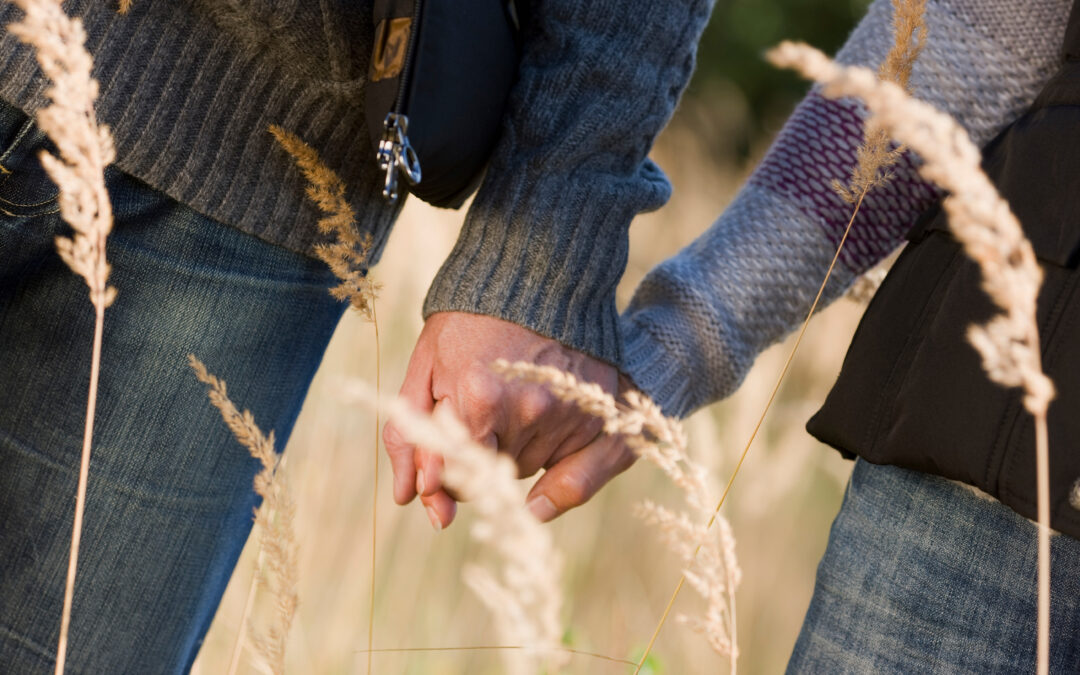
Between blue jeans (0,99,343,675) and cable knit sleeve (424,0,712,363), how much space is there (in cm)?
19

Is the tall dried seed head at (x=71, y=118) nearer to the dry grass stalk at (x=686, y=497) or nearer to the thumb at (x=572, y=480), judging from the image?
the dry grass stalk at (x=686, y=497)

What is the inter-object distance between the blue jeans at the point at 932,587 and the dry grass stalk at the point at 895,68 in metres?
0.26

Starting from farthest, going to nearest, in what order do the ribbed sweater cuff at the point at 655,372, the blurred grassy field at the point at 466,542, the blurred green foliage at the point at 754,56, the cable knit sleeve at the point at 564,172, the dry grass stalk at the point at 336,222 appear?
the blurred green foliage at the point at 754,56, the blurred grassy field at the point at 466,542, the ribbed sweater cuff at the point at 655,372, the cable knit sleeve at the point at 564,172, the dry grass stalk at the point at 336,222

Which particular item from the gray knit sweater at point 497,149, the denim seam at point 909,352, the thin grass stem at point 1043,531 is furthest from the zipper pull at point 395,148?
the thin grass stem at point 1043,531

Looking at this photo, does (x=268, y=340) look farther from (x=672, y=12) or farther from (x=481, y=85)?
(x=672, y=12)

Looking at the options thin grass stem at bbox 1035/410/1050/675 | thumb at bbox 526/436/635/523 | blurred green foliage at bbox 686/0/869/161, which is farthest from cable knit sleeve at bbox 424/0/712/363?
blurred green foliage at bbox 686/0/869/161

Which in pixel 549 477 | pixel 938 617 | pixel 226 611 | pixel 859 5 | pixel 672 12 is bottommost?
pixel 226 611

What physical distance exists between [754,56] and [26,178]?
591 centimetres

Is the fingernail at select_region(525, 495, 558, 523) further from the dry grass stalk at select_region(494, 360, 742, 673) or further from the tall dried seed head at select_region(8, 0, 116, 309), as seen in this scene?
the tall dried seed head at select_region(8, 0, 116, 309)

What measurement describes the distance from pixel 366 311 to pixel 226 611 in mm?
1096

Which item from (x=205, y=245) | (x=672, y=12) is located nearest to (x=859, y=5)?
(x=672, y=12)

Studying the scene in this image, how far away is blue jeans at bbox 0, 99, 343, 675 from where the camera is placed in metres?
0.92

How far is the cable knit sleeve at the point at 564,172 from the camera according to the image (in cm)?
100

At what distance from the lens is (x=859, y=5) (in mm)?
5660
